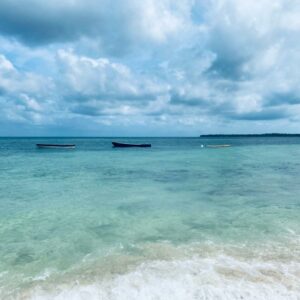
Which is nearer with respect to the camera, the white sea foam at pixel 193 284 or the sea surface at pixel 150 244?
the white sea foam at pixel 193 284

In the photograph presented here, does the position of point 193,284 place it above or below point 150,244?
above

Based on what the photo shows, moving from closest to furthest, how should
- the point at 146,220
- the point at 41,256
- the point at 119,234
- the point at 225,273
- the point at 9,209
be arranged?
the point at 225,273 < the point at 41,256 < the point at 119,234 < the point at 146,220 < the point at 9,209

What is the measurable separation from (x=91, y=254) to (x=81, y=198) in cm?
724

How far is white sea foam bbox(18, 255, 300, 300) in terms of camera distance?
210 inches

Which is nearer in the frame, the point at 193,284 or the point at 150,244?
the point at 193,284

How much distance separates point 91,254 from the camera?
7.47 meters

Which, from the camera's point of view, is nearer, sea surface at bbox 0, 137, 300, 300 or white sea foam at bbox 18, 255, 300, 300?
white sea foam at bbox 18, 255, 300, 300

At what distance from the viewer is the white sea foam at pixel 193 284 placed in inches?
210

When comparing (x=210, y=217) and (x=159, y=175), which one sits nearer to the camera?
(x=210, y=217)

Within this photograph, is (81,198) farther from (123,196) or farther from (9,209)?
(9,209)

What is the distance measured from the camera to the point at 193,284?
5.70 metres

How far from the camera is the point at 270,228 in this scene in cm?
931

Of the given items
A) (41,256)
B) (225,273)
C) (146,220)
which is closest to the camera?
(225,273)

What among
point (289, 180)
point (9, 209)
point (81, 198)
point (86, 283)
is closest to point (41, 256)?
point (86, 283)
